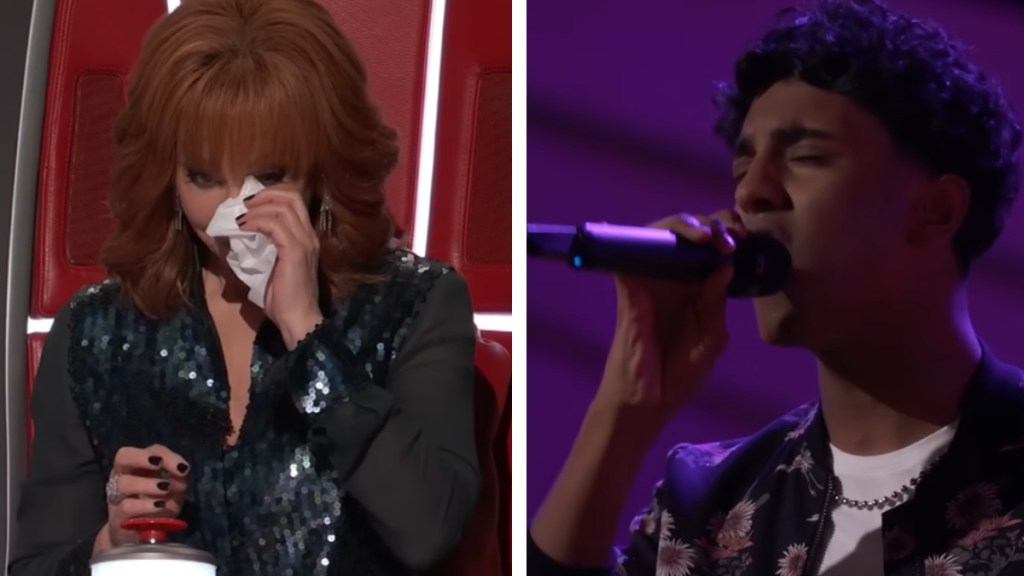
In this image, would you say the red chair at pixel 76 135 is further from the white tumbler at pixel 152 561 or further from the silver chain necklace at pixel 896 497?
the silver chain necklace at pixel 896 497

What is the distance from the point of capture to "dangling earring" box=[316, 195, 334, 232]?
1.29 m

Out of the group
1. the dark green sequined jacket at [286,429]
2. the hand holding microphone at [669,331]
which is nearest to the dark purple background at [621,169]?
the hand holding microphone at [669,331]

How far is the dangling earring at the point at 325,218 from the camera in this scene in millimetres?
1294

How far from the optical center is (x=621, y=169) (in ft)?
3.79

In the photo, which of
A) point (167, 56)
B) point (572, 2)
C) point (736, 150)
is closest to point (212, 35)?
point (167, 56)

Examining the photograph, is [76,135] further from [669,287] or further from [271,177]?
[669,287]

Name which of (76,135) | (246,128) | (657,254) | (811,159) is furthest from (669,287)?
(76,135)

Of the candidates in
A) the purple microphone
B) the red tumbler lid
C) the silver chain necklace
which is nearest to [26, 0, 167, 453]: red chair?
the red tumbler lid

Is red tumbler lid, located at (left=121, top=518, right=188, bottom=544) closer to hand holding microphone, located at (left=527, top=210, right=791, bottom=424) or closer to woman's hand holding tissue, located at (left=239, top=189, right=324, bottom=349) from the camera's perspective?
woman's hand holding tissue, located at (left=239, top=189, right=324, bottom=349)

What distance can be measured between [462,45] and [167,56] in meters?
0.26

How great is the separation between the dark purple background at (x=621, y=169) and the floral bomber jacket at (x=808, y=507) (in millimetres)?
21

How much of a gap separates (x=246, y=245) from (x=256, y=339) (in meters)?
0.11

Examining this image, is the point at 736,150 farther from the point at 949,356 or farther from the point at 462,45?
the point at 462,45

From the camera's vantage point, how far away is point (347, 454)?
118 centimetres
